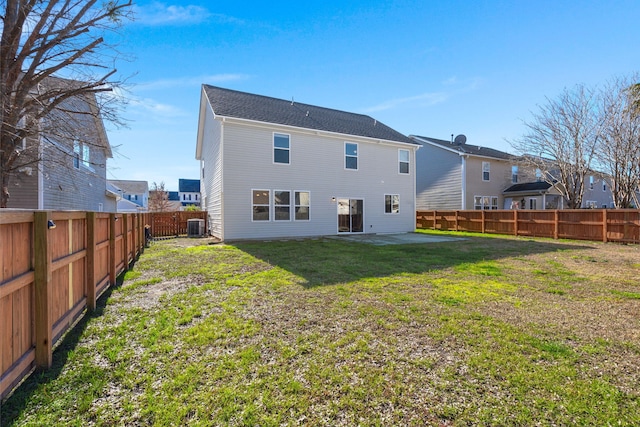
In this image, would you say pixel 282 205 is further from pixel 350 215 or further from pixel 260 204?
pixel 350 215

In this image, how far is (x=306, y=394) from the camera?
2240mm

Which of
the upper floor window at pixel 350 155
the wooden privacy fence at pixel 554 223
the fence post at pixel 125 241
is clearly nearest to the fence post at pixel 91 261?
the fence post at pixel 125 241

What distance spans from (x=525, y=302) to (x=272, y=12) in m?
11.3

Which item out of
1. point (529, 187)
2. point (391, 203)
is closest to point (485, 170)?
point (529, 187)

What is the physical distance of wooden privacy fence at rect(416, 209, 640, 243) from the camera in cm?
1184

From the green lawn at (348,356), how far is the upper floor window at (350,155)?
10.1 m

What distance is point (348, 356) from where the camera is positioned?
9.21 ft

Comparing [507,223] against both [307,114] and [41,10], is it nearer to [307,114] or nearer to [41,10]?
[307,114]

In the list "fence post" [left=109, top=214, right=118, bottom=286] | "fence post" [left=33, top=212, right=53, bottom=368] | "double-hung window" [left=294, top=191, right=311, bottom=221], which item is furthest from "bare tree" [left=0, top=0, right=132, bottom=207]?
"double-hung window" [left=294, top=191, right=311, bottom=221]

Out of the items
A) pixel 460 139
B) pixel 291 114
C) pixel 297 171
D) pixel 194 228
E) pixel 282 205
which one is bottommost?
pixel 194 228

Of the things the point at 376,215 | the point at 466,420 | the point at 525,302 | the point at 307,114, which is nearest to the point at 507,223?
the point at 376,215

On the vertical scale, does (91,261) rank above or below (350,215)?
below

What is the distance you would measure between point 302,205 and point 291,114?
4855 millimetres

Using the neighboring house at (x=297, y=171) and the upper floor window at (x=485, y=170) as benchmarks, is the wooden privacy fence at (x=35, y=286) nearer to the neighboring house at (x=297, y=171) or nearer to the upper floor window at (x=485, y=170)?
the neighboring house at (x=297, y=171)
